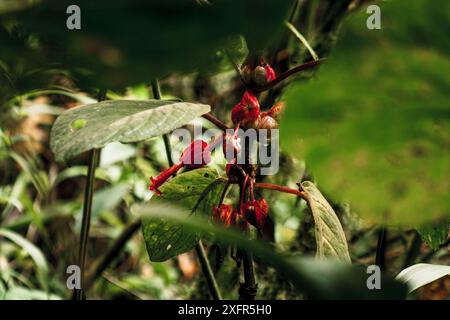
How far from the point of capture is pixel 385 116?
7.4 inches

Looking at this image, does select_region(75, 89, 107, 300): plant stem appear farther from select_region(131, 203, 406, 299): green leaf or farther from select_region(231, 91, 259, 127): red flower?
select_region(131, 203, 406, 299): green leaf

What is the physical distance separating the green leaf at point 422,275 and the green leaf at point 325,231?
71 millimetres

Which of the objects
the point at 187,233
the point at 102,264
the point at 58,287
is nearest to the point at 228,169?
the point at 187,233

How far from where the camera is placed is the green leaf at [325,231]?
1.46 feet

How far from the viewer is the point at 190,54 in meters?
0.12

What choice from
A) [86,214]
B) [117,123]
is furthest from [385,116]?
[86,214]

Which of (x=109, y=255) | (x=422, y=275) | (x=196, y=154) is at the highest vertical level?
(x=196, y=154)

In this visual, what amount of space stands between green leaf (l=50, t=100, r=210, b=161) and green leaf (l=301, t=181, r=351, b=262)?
0.14m

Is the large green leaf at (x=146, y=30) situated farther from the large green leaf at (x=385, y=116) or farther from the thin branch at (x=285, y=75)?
the thin branch at (x=285, y=75)

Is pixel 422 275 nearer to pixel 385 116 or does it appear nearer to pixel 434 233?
pixel 434 233

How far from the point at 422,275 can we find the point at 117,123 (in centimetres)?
31

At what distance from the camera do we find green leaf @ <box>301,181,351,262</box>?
44 centimetres

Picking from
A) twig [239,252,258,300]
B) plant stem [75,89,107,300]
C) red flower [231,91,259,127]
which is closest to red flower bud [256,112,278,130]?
red flower [231,91,259,127]
